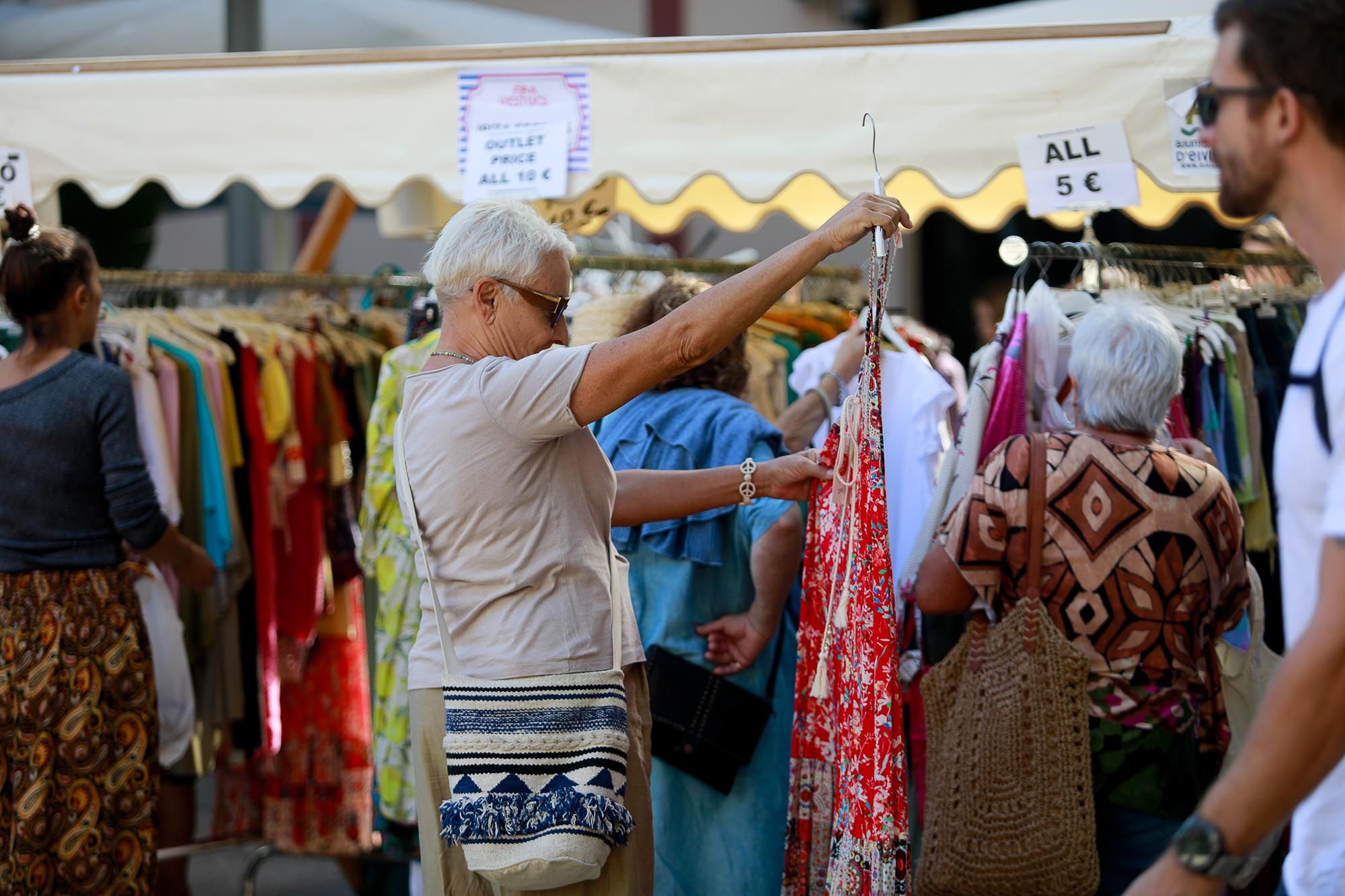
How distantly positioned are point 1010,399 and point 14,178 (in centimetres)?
290

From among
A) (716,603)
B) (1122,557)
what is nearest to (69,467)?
(716,603)

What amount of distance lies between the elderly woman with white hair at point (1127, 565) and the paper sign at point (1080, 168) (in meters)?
0.70

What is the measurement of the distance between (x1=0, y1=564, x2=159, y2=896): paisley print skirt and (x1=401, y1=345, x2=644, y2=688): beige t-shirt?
1.44 m

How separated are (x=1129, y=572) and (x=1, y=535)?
2.73 metres

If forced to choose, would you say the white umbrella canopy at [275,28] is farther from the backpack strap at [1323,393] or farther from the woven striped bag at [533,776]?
the backpack strap at [1323,393]

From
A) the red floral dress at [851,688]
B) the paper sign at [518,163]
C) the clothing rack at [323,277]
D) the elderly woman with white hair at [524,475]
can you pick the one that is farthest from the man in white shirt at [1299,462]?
the clothing rack at [323,277]

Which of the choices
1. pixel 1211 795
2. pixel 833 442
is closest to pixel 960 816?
pixel 833 442

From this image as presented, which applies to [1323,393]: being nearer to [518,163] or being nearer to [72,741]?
[518,163]

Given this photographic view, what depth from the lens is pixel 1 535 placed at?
3.39m

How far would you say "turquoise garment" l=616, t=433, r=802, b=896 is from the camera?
3.31 meters

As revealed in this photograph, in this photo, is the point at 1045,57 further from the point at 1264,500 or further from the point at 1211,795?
the point at 1211,795

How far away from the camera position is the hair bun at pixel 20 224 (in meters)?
3.46

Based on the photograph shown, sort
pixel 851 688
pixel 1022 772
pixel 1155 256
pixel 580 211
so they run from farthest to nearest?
pixel 580 211, pixel 1155 256, pixel 1022 772, pixel 851 688

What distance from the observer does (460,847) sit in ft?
8.07
